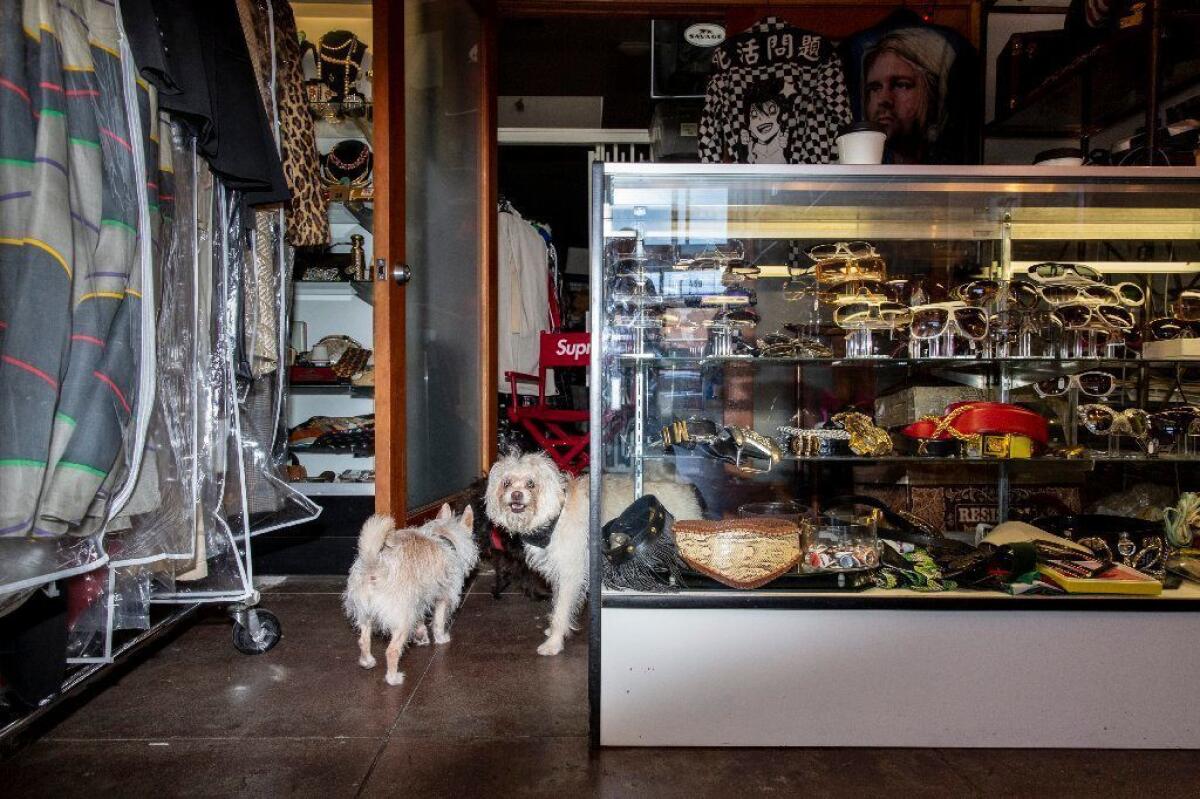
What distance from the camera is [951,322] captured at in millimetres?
2271

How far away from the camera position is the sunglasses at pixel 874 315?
2283 millimetres

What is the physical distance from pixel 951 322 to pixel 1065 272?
42cm

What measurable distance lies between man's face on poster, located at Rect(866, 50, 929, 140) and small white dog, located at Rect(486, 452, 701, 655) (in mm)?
3224

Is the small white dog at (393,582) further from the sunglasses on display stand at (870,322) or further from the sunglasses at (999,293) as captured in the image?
the sunglasses at (999,293)

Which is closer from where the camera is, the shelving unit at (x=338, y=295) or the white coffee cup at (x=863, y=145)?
the white coffee cup at (x=863, y=145)

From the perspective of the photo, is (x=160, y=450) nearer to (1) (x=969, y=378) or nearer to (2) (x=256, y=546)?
(2) (x=256, y=546)

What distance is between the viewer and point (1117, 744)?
1.92 meters

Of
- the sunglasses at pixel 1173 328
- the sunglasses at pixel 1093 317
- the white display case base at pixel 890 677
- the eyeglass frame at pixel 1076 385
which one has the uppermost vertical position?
the sunglasses at pixel 1093 317

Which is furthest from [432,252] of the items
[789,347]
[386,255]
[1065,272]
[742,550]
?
[1065,272]

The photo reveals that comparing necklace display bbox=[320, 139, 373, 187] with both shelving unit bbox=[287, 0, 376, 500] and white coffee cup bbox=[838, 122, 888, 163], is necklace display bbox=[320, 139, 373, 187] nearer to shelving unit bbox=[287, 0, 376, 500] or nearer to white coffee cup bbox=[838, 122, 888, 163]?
shelving unit bbox=[287, 0, 376, 500]

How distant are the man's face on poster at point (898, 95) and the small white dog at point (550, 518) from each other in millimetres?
3224

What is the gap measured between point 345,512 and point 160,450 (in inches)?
77.2

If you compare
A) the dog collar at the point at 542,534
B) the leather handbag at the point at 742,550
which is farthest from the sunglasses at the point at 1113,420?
the dog collar at the point at 542,534

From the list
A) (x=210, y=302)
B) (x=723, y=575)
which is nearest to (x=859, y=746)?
(x=723, y=575)
